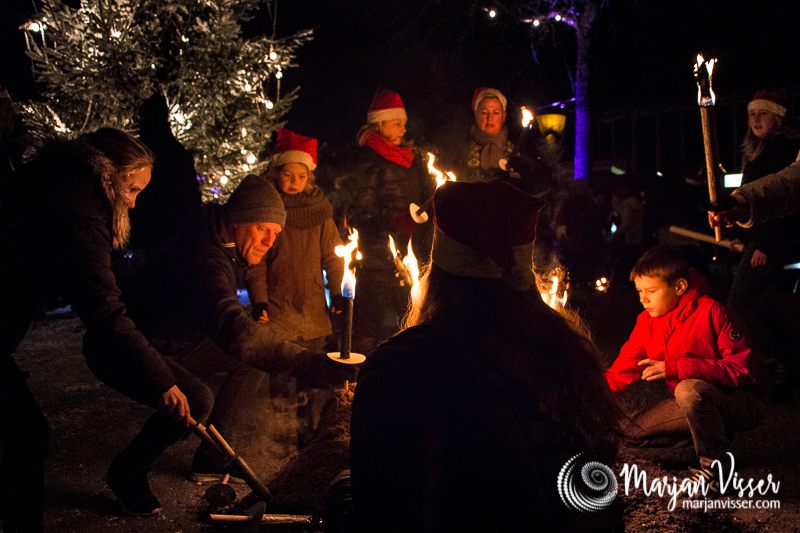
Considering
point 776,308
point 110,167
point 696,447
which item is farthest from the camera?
point 776,308

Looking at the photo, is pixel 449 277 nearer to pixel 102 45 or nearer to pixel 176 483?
pixel 176 483

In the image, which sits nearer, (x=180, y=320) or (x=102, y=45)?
(x=180, y=320)

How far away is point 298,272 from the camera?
4316 millimetres

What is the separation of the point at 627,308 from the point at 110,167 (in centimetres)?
816

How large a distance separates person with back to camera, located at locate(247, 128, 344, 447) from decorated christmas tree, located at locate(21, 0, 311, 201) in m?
3.04

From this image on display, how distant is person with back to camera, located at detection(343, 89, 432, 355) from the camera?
525 cm

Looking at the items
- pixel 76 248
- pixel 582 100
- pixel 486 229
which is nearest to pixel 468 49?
pixel 582 100

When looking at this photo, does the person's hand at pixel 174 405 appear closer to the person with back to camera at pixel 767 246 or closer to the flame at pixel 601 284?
the person with back to camera at pixel 767 246

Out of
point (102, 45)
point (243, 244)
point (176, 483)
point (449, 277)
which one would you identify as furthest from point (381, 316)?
point (102, 45)

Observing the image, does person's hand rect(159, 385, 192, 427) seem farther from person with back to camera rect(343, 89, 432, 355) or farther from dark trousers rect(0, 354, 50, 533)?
person with back to camera rect(343, 89, 432, 355)

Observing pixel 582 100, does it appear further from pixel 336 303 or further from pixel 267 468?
pixel 267 468

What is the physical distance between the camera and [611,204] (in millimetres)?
15383

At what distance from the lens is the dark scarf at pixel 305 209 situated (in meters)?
4.37

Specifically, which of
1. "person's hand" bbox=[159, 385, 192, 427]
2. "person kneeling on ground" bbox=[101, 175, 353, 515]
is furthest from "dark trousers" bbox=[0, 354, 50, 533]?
"person's hand" bbox=[159, 385, 192, 427]
